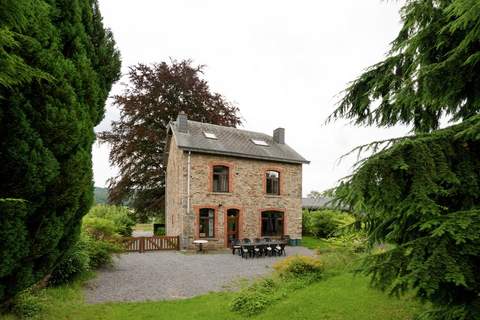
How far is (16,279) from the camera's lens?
4.69 meters

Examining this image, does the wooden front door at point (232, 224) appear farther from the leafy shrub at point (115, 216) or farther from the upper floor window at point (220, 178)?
the leafy shrub at point (115, 216)

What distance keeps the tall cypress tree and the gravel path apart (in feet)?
10.2

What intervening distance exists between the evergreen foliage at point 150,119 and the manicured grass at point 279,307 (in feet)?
48.8

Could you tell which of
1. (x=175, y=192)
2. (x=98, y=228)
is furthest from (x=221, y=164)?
(x=98, y=228)

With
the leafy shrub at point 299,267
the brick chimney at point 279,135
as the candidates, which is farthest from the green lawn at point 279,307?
the brick chimney at point 279,135

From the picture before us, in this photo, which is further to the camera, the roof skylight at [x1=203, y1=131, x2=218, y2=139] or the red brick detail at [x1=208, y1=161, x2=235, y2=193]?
the roof skylight at [x1=203, y1=131, x2=218, y2=139]

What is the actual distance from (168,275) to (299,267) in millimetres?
4528

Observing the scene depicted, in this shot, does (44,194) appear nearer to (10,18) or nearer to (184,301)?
(10,18)

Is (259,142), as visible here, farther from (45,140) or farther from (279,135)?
(45,140)

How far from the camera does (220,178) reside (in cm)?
1797

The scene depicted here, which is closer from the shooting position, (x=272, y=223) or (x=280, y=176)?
(x=272, y=223)

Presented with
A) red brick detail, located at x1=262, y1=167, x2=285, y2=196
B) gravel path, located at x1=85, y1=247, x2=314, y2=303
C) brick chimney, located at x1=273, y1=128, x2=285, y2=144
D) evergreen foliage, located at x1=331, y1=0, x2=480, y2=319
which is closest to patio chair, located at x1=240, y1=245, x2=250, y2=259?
gravel path, located at x1=85, y1=247, x2=314, y2=303

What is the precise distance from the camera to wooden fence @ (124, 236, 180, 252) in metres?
16.0

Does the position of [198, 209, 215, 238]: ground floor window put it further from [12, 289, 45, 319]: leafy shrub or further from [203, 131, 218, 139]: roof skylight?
[12, 289, 45, 319]: leafy shrub
